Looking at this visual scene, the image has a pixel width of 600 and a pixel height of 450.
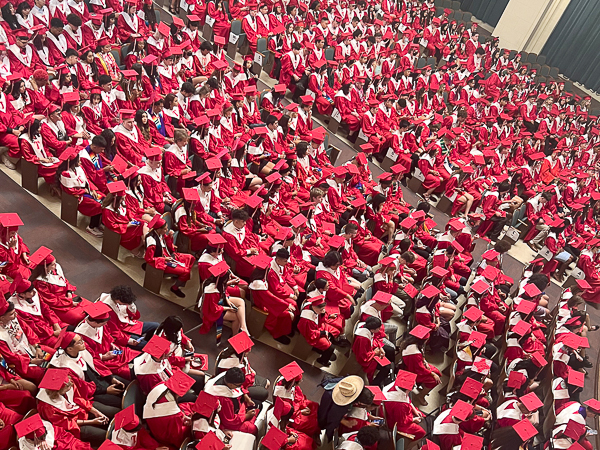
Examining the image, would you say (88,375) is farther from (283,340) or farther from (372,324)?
(372,324)

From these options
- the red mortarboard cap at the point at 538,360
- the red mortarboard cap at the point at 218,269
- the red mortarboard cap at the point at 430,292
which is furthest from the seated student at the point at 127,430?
the red mortarboard cap at the point at 538,360

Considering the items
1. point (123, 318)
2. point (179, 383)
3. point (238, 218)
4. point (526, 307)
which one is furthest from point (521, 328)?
point (123, 318)

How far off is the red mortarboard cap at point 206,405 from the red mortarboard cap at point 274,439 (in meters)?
0.44

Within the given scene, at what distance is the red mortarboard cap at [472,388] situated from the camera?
428cm

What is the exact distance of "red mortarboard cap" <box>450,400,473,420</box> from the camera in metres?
4.08

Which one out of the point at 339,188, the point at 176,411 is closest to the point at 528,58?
the point at 339,188

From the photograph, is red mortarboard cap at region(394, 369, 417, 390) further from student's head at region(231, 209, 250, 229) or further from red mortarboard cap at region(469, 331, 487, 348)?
student's head at region(231, 209, 250, 229)

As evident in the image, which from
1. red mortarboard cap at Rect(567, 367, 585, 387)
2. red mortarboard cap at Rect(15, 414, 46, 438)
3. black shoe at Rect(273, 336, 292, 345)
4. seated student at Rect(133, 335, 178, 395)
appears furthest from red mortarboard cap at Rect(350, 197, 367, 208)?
red mortarboard cap at Rect(15, 414, 46, 438)

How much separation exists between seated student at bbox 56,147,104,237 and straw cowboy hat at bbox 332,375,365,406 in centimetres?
311

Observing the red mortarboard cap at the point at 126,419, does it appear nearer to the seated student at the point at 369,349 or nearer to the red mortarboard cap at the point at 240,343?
the red mortarboard cap at the point at 240,343

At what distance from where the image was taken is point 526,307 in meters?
5.57

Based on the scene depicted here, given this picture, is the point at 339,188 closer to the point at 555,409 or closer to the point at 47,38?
the point at 555,409

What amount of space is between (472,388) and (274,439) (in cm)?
195

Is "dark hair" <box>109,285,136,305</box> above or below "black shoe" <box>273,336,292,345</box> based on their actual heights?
above
